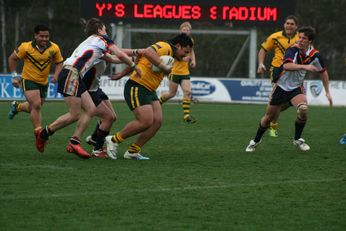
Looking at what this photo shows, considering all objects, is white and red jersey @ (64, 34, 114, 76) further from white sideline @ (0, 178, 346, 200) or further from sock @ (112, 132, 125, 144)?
white sideline @ (0, 178, 346, 200)

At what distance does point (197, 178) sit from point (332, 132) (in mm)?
7595

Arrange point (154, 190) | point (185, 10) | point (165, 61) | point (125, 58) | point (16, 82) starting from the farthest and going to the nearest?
1. point (185, 10)
2. point (16, 82)
3. point (165, 61)
4. point (125, 58)
5. point (154, 190)

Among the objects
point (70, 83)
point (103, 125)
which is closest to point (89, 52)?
point (70, 83)

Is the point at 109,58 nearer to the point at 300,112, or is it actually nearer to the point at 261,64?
the point at 300,112

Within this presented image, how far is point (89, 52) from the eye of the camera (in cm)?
1064

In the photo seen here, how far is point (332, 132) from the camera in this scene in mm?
16250

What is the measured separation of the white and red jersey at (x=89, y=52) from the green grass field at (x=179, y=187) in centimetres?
124

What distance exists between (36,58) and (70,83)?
2.96 m

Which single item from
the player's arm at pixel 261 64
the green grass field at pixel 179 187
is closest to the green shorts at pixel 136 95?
the green grass field at pixel 179 187

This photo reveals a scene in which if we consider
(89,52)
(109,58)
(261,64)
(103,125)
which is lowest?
(103,125)

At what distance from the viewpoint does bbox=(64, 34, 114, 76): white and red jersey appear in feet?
34.9

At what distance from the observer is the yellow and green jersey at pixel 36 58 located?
13336 millimetres

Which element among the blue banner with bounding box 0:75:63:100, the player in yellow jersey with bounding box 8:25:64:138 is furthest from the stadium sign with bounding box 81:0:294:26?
the player in yellow jersey with bounding box 8:25:64:138

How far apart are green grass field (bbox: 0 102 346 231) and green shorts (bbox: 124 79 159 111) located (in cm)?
77
